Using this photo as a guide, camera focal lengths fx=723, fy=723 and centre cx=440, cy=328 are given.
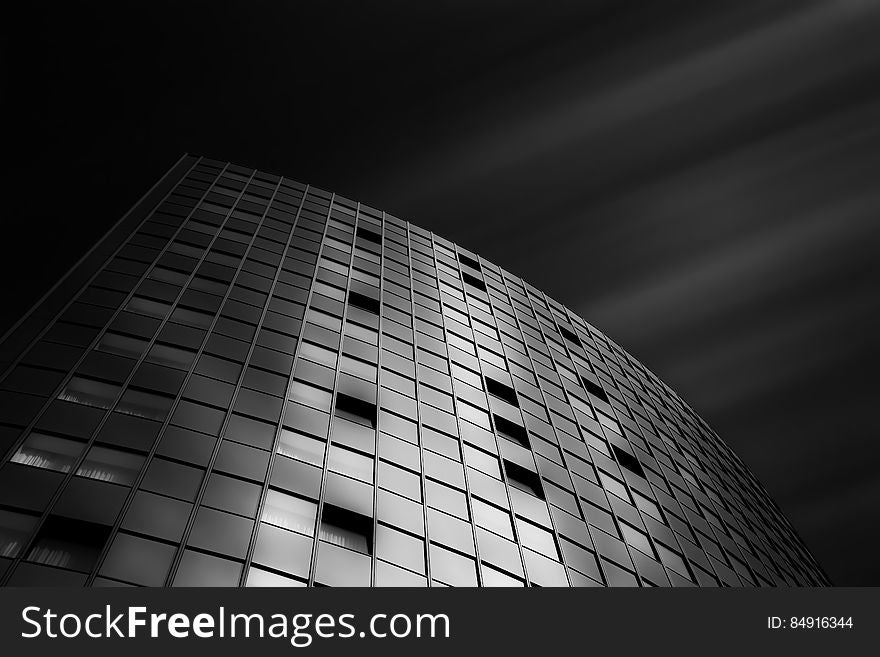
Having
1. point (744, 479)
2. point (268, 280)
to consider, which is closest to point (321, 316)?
point (268, 280)

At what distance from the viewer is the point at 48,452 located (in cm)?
1823

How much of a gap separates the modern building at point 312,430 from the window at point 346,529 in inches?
2.5

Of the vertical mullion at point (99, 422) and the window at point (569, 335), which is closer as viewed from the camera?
the vertical mullion at point (99, 422)

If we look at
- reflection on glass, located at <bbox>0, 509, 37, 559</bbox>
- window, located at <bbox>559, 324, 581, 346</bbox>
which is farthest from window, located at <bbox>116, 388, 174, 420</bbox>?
window, located at <bbox>559, 324, 581, 346</bbox>

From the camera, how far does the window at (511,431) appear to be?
97.6 feet

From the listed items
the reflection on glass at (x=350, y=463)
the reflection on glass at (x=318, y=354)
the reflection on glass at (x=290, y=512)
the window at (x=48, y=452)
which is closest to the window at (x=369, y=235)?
the reflection on glass at (x=318, y=354)

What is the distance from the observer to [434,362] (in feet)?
103

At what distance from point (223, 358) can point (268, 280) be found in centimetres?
736

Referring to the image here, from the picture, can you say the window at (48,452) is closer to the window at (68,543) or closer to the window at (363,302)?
the window at (68,543)

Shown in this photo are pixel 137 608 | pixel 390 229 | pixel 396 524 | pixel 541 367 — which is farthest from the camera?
pixel 390 229

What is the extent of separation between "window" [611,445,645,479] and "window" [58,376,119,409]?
2340cm

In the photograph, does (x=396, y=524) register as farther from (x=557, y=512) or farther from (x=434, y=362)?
(x=434, y=362)

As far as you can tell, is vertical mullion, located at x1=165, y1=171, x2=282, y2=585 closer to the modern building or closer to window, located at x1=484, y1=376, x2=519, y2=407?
the modern building

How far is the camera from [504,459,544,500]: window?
2705 cm
